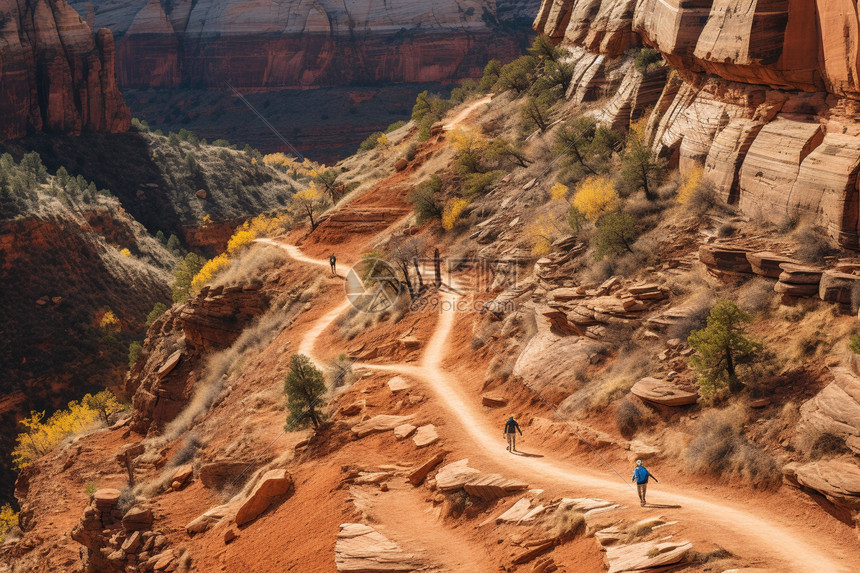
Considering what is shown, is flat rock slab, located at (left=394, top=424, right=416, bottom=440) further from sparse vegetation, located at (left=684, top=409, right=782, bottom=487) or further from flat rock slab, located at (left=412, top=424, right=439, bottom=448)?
sparse vegetation, located at (left=684, top=409, right=782, bottom=487)

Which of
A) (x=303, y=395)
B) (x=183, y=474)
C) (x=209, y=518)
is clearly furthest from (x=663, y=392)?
(x=183, y=474)

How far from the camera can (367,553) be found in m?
15.0

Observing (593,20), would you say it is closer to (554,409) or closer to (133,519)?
(554,409)

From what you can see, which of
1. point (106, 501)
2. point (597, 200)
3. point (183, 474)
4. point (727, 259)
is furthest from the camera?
point (597, 200)

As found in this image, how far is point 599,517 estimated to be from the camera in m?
13.3

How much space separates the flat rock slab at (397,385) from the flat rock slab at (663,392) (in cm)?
818

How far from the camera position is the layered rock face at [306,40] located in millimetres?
151625

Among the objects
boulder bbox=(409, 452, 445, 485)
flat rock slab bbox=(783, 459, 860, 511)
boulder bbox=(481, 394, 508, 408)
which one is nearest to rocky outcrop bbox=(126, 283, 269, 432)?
boulder bbox=(481, 394, 508, 408)

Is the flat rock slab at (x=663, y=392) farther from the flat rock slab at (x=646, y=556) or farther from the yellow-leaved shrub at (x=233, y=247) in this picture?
the yellow-leaved shrub at (x=233, y=247)

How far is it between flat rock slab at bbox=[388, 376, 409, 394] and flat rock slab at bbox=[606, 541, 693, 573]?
38.2 ft

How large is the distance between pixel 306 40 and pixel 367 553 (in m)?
157

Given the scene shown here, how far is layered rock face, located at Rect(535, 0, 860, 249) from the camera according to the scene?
56.4ft

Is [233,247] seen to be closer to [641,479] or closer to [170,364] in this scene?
[170,364]

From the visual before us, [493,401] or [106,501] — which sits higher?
[493,401]
